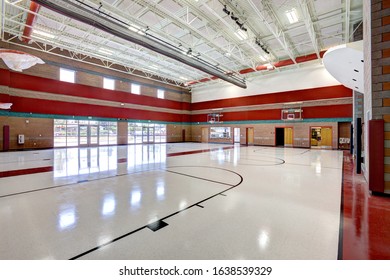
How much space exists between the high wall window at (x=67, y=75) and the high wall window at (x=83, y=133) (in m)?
3.42

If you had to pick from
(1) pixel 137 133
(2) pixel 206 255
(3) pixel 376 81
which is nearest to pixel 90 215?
(2) pixel 206 255

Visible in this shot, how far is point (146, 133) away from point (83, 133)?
6.62 meters

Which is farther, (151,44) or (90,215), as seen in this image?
(151,44)

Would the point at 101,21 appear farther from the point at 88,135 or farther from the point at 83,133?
the point at 88,135

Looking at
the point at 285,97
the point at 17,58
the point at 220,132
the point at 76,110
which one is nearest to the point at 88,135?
the point at 76,110

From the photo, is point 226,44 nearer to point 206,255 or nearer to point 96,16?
point 96,16

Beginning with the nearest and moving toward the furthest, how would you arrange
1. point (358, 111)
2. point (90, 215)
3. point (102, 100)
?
1. point (90, 215)
2. point (358, 111)
3. point (102, 100)

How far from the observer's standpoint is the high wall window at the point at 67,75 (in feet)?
51.6

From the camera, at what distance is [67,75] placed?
16047mm

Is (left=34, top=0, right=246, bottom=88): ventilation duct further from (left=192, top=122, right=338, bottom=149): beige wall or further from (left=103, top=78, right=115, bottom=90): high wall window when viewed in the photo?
(left=192, top=122, right=338, bottom=149): beige wall

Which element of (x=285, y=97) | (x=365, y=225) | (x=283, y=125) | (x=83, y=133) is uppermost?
(x=285, y=97)

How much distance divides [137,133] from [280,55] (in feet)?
52.1

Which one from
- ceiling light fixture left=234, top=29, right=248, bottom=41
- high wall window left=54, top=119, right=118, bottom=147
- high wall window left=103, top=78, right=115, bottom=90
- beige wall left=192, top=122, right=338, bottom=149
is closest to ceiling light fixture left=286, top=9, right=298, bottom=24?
ceiling light fixture left=234, top=29, right=248, bottom=41
